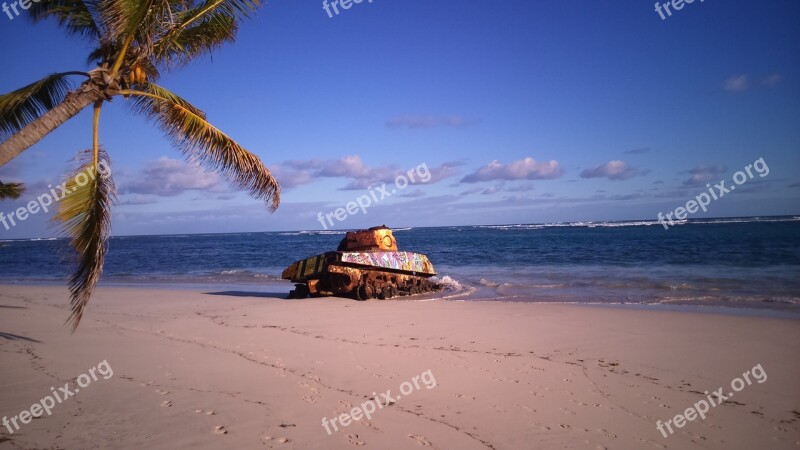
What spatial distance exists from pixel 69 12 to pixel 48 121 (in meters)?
2.36

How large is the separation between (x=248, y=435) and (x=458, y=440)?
1.82 meters

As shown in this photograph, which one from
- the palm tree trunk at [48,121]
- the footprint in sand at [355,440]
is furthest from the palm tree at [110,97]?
the footprint in sand at [355,440]

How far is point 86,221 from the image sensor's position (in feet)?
13.8

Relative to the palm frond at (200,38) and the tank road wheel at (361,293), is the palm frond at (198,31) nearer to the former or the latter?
the palm frond at (200,38)

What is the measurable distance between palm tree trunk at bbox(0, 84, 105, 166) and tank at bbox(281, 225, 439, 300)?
8.65 meters

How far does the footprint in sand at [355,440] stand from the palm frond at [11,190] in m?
12.1

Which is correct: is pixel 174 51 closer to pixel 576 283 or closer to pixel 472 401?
pixel 472 401

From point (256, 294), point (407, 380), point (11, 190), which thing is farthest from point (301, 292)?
point (407, 380)

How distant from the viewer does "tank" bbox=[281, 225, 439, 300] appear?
1284 centimetres

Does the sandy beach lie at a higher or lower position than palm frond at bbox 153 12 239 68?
lower

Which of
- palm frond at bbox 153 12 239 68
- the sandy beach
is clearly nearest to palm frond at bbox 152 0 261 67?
palm frond at bbox 153 12 239 68

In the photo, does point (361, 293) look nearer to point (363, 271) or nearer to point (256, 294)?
point (363, 271)

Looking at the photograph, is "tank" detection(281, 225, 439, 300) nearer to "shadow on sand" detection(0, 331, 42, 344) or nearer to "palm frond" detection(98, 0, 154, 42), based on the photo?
"shadow on sand" detection(0, 331, 42, 344)

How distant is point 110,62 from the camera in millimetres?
4520
